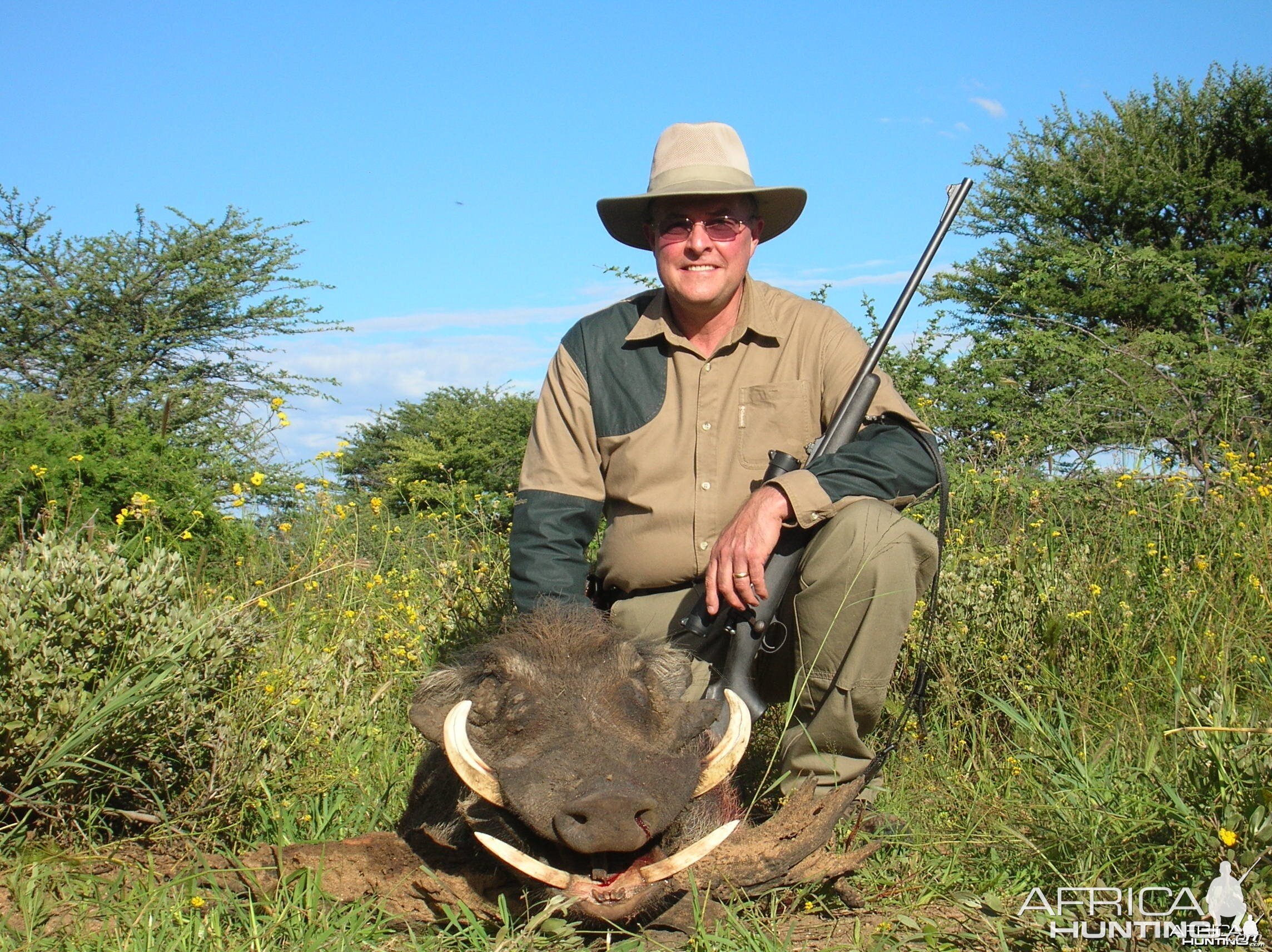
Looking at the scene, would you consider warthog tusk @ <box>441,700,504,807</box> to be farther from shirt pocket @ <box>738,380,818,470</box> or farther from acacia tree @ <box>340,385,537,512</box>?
acacia tree @ <box>340,385,537,512</box>

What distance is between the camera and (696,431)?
3.86 meters

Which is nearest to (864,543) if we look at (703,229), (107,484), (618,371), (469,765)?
(618,371)

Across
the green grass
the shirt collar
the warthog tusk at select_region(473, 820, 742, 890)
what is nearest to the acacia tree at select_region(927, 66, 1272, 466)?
the green grass

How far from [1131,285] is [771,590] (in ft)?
22.5

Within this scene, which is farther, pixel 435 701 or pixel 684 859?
pixel 435 701

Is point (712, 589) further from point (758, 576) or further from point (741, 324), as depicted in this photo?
point (741, 324)

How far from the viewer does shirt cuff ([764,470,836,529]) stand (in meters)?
3.35

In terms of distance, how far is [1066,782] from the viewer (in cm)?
302

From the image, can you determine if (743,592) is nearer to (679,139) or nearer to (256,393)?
(679,139)

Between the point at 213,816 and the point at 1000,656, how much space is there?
272 cm

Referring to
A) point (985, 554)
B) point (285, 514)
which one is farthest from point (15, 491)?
point (985, 554)

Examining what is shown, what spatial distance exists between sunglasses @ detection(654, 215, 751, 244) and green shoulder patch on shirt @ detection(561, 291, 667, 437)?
351 mm

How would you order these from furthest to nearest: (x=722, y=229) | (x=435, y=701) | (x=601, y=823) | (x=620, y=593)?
(x=620, y=593) → (x=722, y=229) → (x=435, y=701) → (x=601, y=823)

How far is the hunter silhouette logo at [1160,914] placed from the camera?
2320mm
